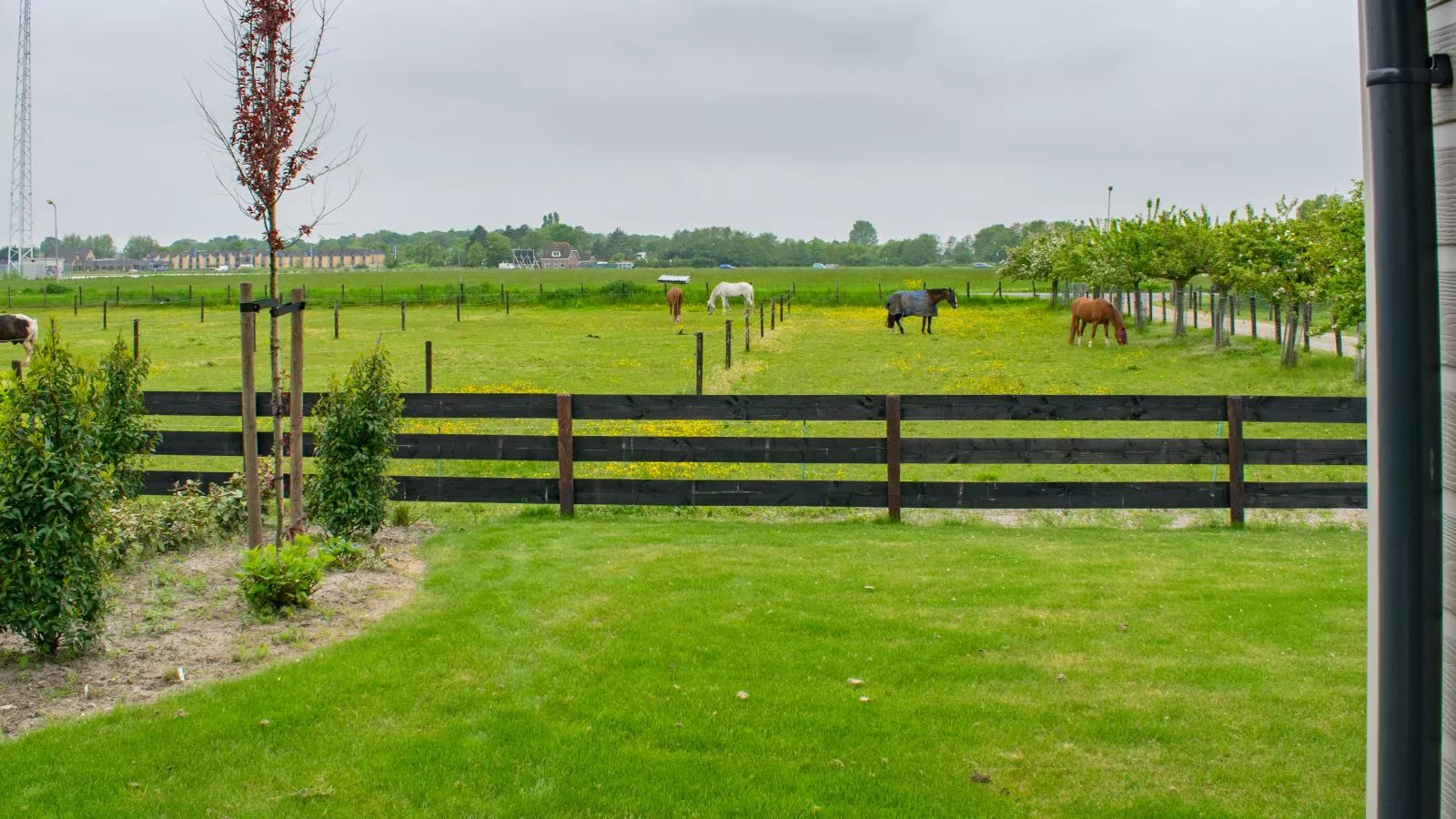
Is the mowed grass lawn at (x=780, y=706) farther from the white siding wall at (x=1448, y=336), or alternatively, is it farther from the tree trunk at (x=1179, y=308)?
the tree trunk at (x=1179, y=308)

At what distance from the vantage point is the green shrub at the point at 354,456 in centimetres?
877

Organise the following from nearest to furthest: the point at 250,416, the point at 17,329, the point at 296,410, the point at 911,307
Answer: the point at 250,416, the point at 296,410, the point at 17,329, the point at 911,307

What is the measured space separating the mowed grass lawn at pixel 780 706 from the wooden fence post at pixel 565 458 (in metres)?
2.24

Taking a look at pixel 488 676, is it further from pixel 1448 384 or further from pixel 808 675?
pixel 1448 384

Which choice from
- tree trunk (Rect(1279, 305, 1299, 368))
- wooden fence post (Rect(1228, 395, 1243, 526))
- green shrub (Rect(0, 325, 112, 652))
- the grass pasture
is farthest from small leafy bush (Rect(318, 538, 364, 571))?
tree trunk (Rect(1279, 305, 1299, 368))

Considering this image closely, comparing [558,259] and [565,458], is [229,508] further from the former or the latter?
[558,259]

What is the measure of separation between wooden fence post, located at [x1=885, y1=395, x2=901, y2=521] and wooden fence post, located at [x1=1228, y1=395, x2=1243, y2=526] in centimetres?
296

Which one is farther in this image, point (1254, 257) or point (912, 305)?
point (912, 305)

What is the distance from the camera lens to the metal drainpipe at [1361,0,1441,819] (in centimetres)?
232

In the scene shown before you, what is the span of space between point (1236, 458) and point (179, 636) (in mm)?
8622

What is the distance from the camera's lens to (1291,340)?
26531mm

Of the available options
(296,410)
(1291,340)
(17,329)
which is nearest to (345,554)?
(296,410)

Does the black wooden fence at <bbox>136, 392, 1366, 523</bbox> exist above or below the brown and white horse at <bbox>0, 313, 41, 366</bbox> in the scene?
below

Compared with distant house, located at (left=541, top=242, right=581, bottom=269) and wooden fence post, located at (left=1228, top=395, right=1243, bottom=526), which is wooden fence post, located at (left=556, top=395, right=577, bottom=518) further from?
distant house, located at (left=541, top=242, right=581, bottom=269)
